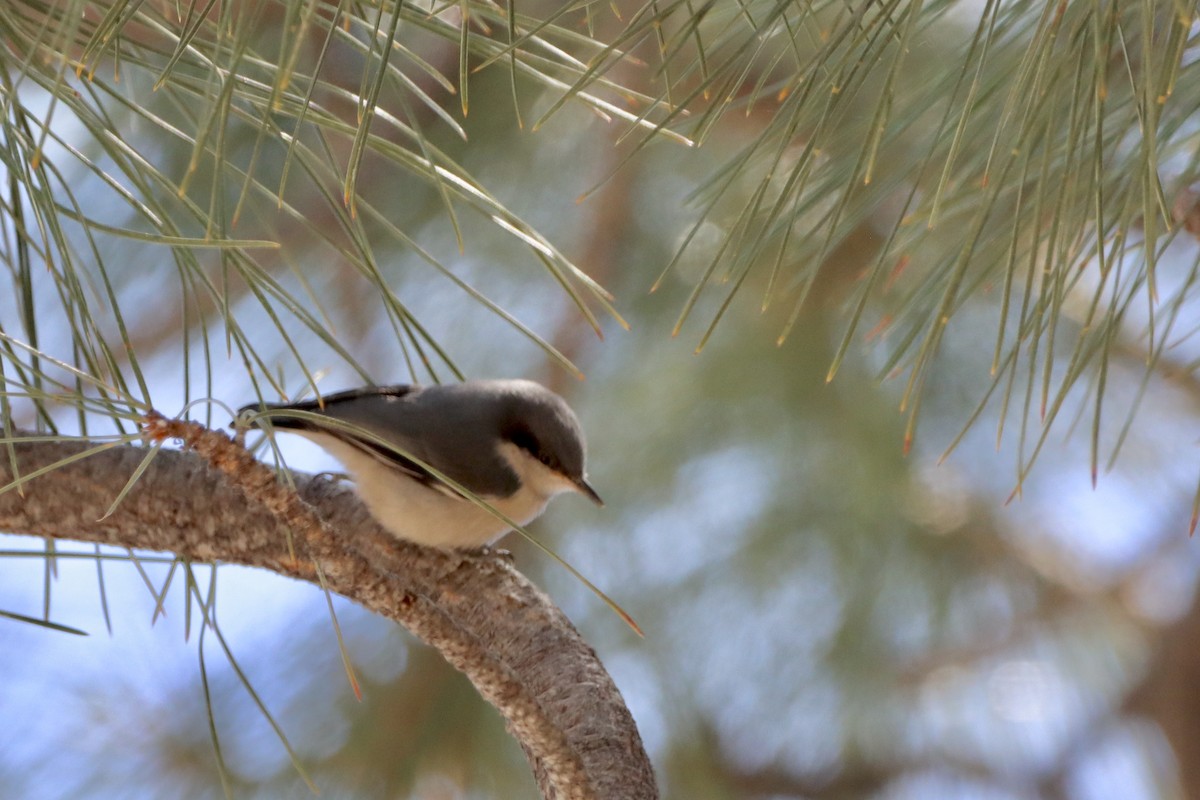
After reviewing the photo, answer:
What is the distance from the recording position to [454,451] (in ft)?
4.75

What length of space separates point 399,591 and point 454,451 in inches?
17.0

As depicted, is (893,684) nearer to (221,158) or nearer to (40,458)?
(40,458)

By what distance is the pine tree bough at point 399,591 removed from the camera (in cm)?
96

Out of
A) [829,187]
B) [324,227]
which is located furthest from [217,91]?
[324,227]

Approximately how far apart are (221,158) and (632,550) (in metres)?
1.42

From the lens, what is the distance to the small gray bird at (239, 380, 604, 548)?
1.26m

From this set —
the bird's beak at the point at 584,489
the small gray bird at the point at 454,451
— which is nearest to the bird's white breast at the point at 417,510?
the small gray bird at the point at 454,451

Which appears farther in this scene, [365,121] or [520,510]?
[520,510]

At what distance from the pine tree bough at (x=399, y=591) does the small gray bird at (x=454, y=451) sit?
0.14 m

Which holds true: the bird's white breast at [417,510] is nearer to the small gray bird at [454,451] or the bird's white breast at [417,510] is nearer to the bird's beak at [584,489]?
the small gray bird at [454,451]

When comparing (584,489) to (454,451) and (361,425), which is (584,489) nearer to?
(454,451)

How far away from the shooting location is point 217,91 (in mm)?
962

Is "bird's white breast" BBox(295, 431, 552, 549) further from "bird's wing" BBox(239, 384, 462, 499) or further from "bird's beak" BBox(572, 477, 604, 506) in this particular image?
"bird's beak" BBox(572, 477, 604, 506)

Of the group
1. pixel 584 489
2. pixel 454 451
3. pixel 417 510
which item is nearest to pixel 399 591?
pixel 417 510
